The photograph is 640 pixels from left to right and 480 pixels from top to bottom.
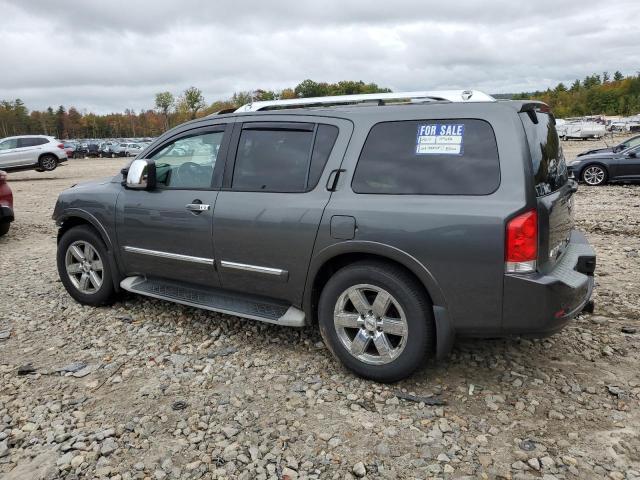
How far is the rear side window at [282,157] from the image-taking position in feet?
A: 11.4

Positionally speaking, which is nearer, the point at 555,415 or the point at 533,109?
the point at 555,415

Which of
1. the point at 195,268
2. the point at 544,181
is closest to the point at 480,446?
the point at 544,181

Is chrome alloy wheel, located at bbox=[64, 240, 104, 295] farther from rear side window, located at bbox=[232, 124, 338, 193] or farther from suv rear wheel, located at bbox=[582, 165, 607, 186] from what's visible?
suv rear wheel, located at bbox=[582, 165, 607, 186]

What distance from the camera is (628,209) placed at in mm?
9406

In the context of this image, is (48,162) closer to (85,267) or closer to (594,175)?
(85,267)

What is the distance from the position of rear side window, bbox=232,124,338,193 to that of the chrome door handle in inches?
10.7

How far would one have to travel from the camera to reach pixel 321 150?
11.4 feet

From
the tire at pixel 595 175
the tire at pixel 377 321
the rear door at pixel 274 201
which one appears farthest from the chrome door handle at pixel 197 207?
the tire at pixel 595 175

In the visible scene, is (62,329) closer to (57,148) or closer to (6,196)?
(6,196)

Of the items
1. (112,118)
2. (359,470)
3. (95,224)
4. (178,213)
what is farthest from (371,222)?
(112,118)

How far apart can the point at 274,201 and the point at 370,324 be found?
1.08 meters

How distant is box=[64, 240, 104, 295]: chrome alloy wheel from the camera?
4734 mm

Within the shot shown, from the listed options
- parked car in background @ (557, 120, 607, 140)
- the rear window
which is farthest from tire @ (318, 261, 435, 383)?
parked car in background @ (557, 120, 607, 140)

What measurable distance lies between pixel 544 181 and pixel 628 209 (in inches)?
306
